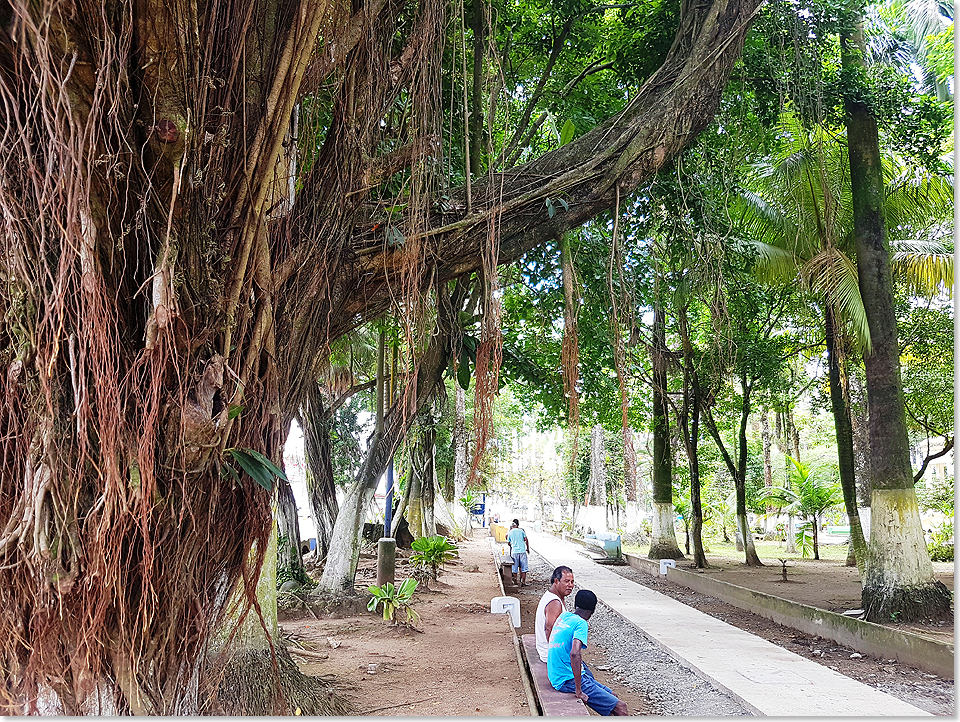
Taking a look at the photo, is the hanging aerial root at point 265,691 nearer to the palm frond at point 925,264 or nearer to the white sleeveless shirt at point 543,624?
the white sleeveless shirt at point 543,624

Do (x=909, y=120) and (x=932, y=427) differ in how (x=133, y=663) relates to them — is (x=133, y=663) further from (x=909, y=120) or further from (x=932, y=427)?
(x=932, y=427)

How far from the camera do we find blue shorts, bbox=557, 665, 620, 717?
12.6 feet

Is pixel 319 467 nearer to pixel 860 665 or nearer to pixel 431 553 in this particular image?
pixel 431 553

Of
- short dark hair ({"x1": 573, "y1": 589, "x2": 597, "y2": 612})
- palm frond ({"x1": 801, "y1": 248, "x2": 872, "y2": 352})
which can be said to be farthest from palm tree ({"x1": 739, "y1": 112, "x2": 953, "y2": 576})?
short dark hair ({"x1": 573, "y1": 589, "x2": 597, "y2": 612})

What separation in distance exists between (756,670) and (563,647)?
86.0 inches

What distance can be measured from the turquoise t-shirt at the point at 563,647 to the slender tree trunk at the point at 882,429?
417 cm

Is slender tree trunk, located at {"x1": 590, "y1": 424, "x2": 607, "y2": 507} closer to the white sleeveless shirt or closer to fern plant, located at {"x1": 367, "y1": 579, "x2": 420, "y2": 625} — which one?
fern plant, located at {"x1": 367, "y1": 579, "x2": 420, "y2": 625}

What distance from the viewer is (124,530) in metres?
2.49

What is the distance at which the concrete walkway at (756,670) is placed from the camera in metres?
4.23

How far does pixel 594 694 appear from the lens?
3.89m

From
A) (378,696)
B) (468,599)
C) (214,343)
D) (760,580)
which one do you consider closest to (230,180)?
(214,343)

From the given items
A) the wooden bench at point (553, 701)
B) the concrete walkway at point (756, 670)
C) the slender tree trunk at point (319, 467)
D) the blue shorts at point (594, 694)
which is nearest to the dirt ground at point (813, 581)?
the concrete walkway at point (756, 670)

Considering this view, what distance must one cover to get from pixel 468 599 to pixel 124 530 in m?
7.39

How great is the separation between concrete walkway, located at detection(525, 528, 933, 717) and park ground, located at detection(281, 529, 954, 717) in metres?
0.50
